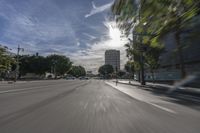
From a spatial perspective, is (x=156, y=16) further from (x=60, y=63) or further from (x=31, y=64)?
(x=60, y=63)

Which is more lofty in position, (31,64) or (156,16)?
(31,64)

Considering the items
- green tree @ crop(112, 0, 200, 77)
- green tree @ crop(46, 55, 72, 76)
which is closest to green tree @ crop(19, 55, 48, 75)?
green tree @ crop(46, 55, 72, 76)

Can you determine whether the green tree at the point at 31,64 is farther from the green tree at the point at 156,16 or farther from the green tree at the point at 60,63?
the green tree at the point at 156,16

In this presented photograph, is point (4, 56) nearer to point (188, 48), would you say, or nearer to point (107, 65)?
point (188, 48)

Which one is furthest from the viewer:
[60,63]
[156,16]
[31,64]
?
[60,63]

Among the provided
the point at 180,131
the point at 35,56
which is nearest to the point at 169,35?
the point at 180,131

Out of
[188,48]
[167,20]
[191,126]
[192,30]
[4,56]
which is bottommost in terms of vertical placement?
[191,126]

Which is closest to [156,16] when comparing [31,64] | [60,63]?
[31,64]

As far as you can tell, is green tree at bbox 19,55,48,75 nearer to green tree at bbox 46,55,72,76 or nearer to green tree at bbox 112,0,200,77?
green tree at bbox 46,55,72,76

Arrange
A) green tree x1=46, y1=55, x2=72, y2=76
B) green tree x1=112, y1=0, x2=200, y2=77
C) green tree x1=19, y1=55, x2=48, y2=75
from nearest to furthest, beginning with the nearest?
green tree x1=112, y1=0, x2=200, y2=77, green tree x1=19, y1=55, x2=48, y2=75, green tree x1=46, y1=55, x2=72, y2=76

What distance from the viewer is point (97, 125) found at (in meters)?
6.89

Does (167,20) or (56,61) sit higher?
(56,61)

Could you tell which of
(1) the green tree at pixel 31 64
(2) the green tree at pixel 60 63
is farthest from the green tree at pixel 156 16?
(2) the green tree at pixel 60 63

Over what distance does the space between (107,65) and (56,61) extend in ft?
204
